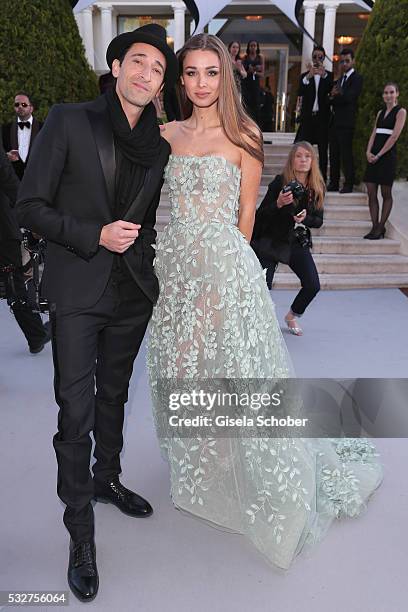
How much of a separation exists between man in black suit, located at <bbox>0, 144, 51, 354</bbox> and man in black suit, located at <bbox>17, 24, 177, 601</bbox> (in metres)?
2.10

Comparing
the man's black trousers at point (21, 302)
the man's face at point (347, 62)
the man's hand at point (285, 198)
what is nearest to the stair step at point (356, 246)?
the man's face at point (347, 62)

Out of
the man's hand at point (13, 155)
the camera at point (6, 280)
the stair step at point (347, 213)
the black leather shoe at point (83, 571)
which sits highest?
the man's hand at point (13, 155)

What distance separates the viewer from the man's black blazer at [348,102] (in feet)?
27.4

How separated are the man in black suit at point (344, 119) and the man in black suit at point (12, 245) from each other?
581cm

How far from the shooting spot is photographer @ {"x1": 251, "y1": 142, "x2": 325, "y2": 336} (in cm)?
493

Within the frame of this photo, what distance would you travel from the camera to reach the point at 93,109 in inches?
86.7

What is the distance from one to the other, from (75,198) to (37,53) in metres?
7.07

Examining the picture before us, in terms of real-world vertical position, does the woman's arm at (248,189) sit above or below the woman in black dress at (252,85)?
below

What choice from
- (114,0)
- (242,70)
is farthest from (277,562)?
(114,0)

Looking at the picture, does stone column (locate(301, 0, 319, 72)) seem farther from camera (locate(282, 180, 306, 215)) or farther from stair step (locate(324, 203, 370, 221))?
camera (locate(282, 180, 306, 215))

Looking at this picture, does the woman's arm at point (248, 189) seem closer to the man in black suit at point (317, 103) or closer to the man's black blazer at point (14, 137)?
the man's black blazer at point (14, 137)

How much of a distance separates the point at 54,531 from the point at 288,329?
343 cm

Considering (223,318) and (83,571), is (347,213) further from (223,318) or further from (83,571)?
(83,571)

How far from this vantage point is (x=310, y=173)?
5039 millimetres
